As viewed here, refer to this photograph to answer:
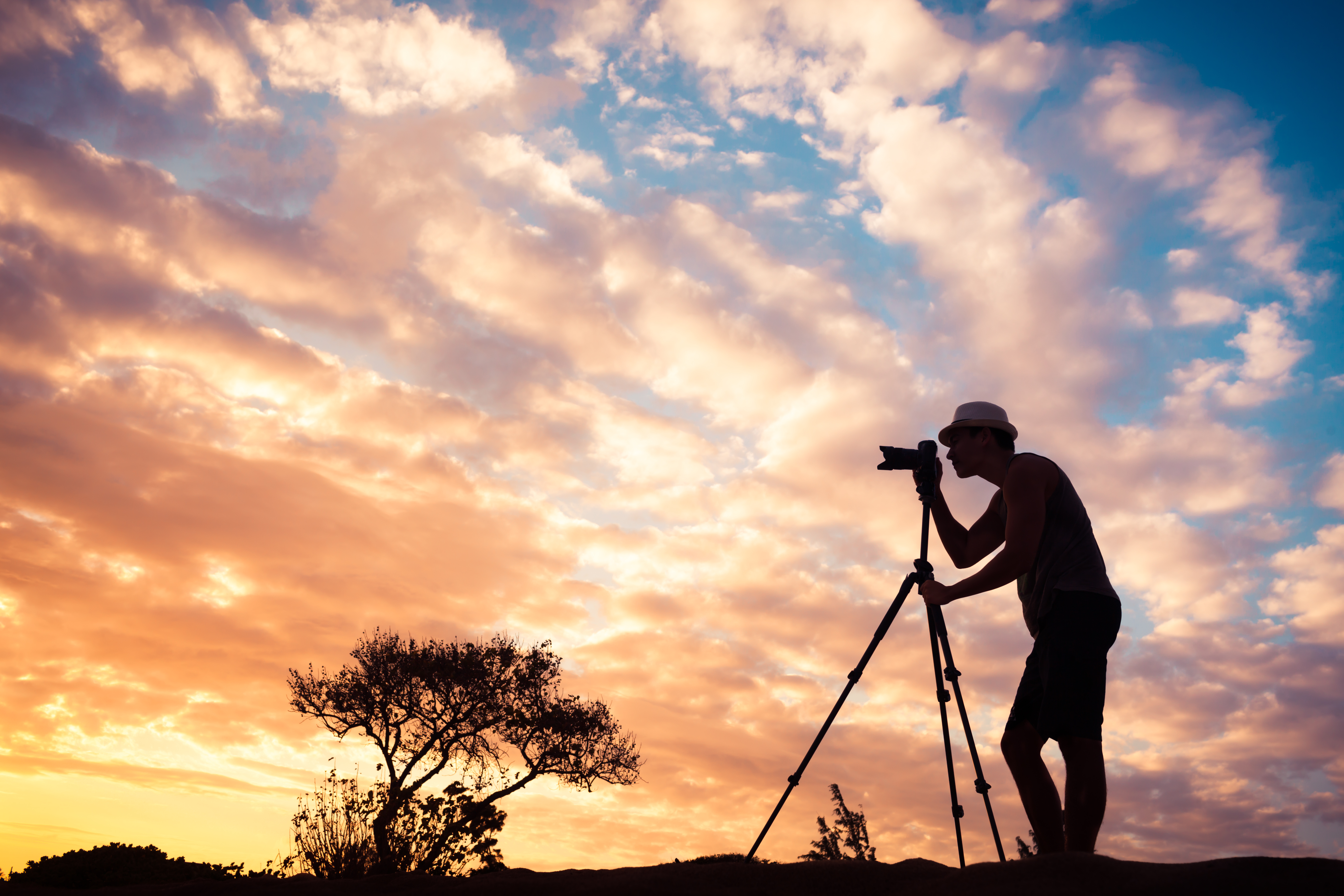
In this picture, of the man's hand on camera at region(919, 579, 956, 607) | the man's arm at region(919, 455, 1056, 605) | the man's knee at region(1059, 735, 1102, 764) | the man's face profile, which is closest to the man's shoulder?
the man's arm at region(919, 455, 1056, 605)

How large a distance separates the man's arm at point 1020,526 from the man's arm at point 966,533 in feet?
2.22

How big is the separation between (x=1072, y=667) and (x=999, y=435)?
52.6 inches

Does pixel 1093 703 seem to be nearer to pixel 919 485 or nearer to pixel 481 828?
pixel 919 485

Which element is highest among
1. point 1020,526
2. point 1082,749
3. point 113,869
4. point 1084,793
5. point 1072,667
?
point 1020,526

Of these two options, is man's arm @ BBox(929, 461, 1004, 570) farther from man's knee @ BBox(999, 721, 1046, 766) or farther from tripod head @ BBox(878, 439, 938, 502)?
man's knee @ BBox(999, 721, 1046, 766)

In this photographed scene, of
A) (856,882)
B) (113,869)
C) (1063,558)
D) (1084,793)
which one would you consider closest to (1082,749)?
(1084,793)

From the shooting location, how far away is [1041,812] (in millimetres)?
3910

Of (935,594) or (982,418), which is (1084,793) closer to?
(935,594)

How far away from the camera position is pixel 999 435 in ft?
14.8

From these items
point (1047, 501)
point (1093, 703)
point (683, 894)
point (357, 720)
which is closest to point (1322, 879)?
point (1093, 703)

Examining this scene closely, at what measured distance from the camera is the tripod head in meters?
4.98

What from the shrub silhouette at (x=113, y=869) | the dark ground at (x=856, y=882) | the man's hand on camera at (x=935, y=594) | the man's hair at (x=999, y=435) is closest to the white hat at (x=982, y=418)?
the man's hair at (x=999, y=435)

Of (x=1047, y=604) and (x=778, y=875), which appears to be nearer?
(x=778, y=875)

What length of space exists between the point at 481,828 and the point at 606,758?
5970mm
